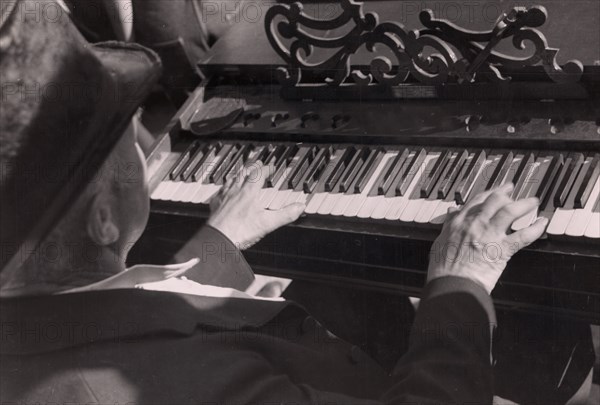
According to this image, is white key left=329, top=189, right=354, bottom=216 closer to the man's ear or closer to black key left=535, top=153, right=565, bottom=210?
black key left=535, top=153, right=565, bottom=210

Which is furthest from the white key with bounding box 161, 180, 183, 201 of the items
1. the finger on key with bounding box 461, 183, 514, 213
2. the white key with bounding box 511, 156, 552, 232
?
the white key with bounding box 511, 156, 552, 232

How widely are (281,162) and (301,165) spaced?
9cm

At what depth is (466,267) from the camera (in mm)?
1867

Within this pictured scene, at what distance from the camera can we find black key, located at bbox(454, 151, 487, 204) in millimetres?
2178

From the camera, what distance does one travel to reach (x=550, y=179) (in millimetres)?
2133

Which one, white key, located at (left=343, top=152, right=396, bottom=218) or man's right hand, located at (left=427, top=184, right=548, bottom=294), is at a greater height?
man's right hand, located at (left=427, top=184, right=548, bottom=294)

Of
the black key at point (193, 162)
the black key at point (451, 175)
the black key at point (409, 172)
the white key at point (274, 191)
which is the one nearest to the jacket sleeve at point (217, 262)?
the white key at point (274, 191)

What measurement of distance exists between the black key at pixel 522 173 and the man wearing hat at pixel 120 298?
0.57ft

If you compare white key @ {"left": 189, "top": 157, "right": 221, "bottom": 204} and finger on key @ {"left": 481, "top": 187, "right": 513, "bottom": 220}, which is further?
white key @ {"left": 189, "top": 157, "right": 221, "bottom": 204}

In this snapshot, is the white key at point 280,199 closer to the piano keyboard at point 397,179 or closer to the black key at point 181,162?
the piano keyboard at point 397,179

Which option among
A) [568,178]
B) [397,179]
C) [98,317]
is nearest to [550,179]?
[568,178]

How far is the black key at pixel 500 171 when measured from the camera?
218cm

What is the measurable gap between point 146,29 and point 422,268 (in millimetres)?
1728

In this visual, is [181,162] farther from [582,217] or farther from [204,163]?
[582,217]
